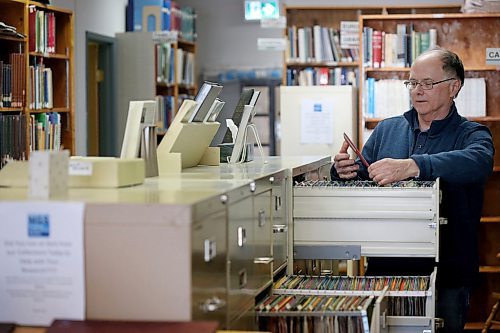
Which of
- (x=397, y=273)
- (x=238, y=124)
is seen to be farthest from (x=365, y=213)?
(x=238, y=124)

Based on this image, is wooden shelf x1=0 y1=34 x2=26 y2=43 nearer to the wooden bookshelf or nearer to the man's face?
the wooden bookshelf

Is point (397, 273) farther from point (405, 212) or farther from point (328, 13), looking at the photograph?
point (328, 13)

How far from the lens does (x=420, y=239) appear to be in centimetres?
318

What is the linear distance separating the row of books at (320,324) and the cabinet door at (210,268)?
372mm

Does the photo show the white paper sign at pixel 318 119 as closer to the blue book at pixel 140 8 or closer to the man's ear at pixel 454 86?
the blue book at pixel 140 8

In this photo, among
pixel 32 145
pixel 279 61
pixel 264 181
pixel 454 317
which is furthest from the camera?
pixel 279 61

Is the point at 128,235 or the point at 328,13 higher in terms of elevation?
the point at 328,13

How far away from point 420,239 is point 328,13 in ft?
17.3

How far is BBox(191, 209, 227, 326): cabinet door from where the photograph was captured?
197cm

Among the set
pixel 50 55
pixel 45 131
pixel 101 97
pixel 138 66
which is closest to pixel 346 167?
pixel 45 131

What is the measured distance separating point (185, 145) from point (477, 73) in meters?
4.12

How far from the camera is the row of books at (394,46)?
7121mm

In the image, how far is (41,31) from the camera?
644 cm

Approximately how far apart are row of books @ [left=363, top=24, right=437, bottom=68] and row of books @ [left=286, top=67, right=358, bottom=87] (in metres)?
1.03
